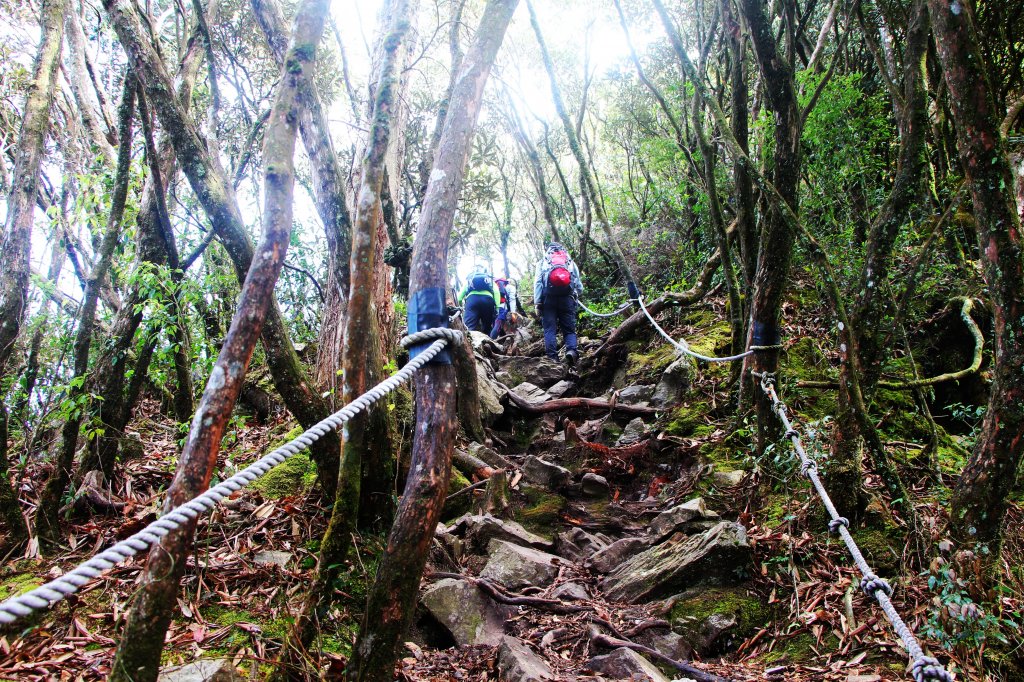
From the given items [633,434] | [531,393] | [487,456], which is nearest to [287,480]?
[487,456]

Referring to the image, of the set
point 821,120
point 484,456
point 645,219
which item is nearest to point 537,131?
point 645,219

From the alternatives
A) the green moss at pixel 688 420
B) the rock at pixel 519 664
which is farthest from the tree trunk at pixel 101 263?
the green moss at pixel 688 420

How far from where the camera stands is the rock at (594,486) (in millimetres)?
6227

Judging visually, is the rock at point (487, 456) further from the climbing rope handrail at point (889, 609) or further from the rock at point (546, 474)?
the climbing rope handrail at point (889, 609)

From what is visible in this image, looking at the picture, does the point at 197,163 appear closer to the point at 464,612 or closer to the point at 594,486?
the point at 464,612

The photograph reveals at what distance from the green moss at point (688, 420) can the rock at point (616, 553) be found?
83.9 inches

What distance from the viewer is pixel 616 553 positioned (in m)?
4.80

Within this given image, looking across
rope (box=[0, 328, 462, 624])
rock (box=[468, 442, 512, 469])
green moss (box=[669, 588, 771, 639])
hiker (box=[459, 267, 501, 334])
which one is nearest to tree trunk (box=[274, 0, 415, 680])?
rope (box=[0, 328, 462, 624])

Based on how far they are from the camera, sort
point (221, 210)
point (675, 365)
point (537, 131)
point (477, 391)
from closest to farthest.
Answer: point (221, 210)
point (477, 391)
point (675, 365)
point (537, 131)

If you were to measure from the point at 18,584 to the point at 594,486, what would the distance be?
4.99 metres

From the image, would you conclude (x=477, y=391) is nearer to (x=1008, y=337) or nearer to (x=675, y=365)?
(x=675, y=365)

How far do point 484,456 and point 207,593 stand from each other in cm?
315

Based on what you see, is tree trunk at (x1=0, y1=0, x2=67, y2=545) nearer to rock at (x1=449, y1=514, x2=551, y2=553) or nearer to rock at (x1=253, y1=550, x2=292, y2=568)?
rock at (x1=253, y1=550, x2=292, y2=568)

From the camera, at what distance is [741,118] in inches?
233
